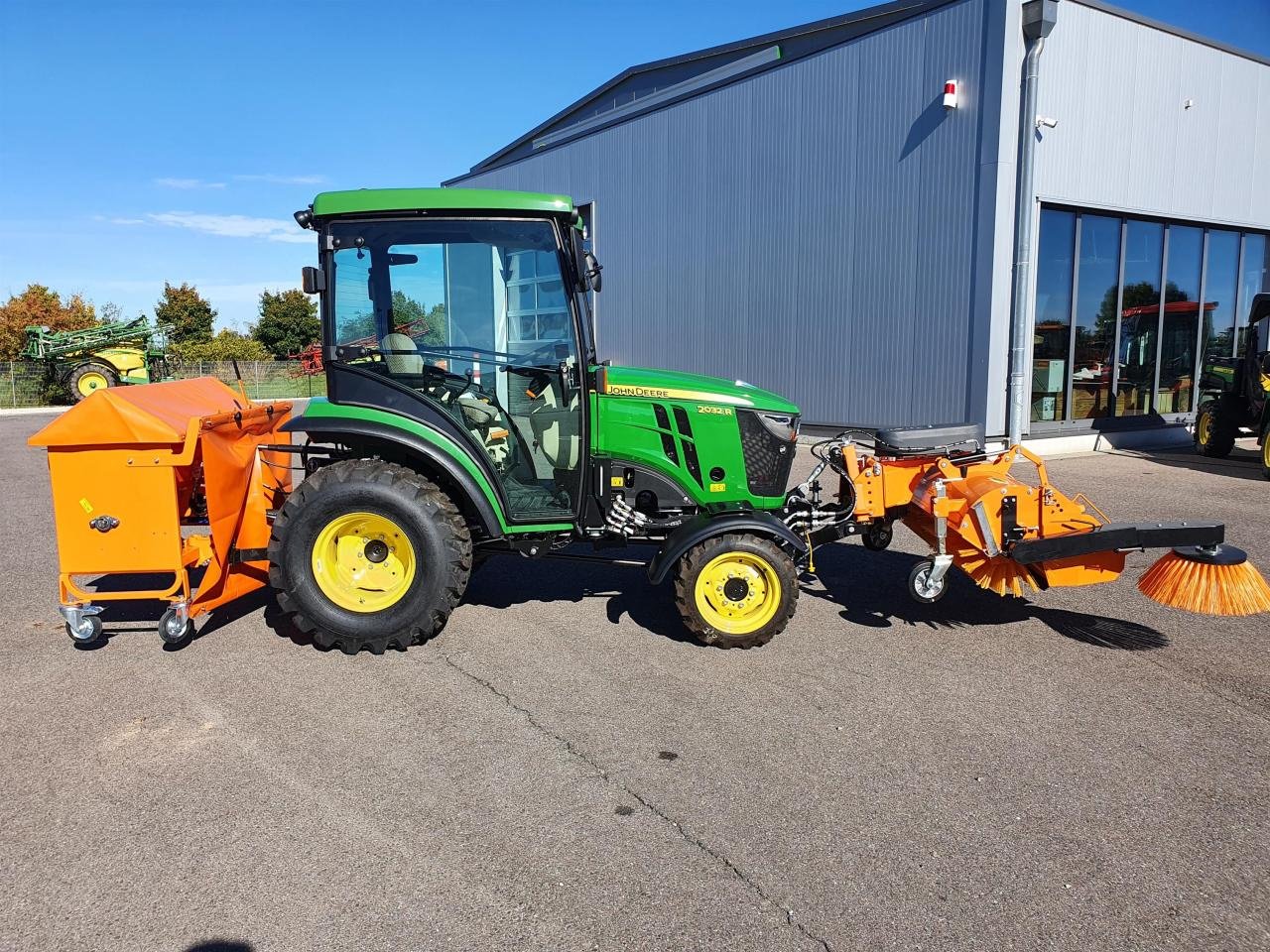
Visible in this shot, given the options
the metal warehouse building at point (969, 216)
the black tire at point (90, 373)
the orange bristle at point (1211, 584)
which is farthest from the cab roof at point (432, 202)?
the black tire at point (90, 373)

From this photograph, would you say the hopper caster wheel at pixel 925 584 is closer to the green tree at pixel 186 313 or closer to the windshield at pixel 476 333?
the windshield at pixel 476 333

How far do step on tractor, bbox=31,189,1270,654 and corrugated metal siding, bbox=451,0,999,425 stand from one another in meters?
7.37

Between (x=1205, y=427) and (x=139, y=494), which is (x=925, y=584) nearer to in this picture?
(x=139, y=494)

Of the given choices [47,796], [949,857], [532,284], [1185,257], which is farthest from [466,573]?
[1185,257]

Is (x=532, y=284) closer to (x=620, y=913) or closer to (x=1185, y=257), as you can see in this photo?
(x=620, y=913)

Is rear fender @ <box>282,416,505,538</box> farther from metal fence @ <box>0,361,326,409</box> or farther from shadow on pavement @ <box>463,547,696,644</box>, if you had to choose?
metal fence @ <box>0,361,326,409</box>

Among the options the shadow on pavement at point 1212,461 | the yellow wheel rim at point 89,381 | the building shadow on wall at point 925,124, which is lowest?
the shadow on pavement at point 1212,461

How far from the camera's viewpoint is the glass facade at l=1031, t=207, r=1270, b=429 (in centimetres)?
1213

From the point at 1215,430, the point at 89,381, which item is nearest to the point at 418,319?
the point at 1215,430

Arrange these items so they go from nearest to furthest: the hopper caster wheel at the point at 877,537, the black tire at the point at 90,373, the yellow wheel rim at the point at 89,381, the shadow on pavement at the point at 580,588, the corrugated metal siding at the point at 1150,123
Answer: the shadow on pavement at the point at 580,588 → the hopper caster wheel at the point at 877,537 → the corrugated metal siding at the point at 1150,123 → the yellow wheel rim at the point at 89,381 → the black tire at the point at 90,373

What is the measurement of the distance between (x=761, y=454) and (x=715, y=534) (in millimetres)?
755

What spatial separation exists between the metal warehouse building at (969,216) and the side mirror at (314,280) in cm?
908

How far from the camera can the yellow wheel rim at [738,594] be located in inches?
180

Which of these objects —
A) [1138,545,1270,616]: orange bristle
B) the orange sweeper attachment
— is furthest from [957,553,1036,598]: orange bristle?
[1138,545,1270,616]: orange bristle
